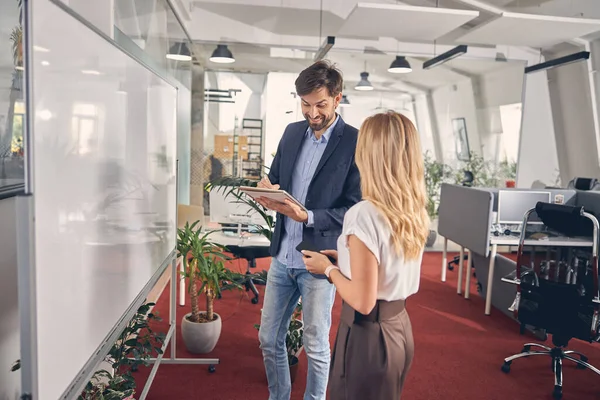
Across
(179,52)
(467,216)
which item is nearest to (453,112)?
(467,216)

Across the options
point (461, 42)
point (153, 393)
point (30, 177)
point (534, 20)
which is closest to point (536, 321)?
point (153, 393)

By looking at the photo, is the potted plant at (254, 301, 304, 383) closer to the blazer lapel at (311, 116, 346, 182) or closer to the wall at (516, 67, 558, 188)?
the blazer lapel at (311, 116, 346, 182)

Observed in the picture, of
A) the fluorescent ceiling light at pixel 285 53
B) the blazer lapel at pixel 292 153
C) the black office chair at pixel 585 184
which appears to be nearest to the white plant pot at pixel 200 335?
the blazer lapel at pixel 292 153

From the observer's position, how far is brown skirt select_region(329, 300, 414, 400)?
1551 mm

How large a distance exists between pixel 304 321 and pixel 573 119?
665 centimetres

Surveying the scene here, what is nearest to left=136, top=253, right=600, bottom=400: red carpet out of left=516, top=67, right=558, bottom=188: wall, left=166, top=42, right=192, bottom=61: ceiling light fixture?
left=166, top=42, right=192, bottom=61: ceiling light fixture

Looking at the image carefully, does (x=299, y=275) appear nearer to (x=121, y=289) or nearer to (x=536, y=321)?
(x=121, y=289)

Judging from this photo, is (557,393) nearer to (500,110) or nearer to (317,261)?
(317,261)

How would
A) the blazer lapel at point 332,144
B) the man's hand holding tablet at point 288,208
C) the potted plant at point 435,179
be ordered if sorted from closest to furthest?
the man's hand holding tablet at point 288,208, the blazer lapel at point 332,144, the potted plant at point 435,179

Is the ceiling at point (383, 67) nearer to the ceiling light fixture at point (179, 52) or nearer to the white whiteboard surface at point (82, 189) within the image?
the ceiling light fixture at point (179, 52)

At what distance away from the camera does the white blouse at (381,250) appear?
57.6 inches

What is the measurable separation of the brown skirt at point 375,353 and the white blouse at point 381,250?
0.06m

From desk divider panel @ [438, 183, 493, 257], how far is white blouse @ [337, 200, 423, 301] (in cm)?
305

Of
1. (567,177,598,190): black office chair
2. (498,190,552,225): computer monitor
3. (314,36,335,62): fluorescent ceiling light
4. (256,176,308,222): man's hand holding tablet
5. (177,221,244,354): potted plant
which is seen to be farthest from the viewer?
(314,36,335,62): fluorescent ceiling light
